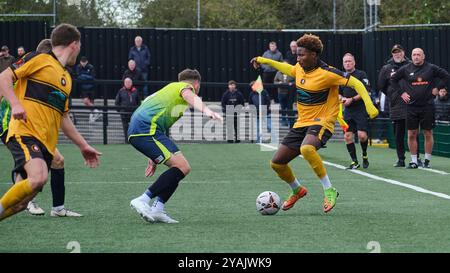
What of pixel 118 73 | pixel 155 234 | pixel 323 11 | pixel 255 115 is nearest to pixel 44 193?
pixel 155 234

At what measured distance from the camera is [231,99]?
2744 centimetres

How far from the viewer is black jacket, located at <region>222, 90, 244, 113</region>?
27438mm

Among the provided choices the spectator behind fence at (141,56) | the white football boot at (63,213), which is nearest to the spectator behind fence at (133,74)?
the spectator behind fence at (141,56)

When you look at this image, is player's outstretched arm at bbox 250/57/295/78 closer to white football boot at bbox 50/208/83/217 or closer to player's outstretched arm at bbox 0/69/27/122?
white football boot at bbox 50/208/83/217

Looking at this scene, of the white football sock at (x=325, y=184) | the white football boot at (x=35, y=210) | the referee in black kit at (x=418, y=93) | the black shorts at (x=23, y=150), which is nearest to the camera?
the black shorts at (x=23, y=150)

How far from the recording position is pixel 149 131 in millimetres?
10836

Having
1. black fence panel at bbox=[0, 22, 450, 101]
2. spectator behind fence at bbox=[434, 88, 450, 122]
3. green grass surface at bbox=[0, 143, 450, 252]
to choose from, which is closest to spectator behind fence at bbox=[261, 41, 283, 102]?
black fence panel at bbox=[0, 22, 450, 101]

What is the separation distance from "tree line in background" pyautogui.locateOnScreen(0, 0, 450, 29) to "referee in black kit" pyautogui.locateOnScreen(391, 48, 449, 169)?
500 inches

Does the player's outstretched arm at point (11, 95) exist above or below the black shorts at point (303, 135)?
above

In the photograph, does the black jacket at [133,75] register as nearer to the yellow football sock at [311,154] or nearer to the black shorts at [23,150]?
the yellow football sock at [311,154]

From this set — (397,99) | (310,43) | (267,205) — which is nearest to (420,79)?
(397,99)

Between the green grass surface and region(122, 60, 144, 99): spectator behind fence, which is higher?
region(122, 60, 144, 99): spectator behind fence

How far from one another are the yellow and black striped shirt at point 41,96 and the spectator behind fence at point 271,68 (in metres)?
18.1

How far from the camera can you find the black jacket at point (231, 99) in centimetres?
2744
